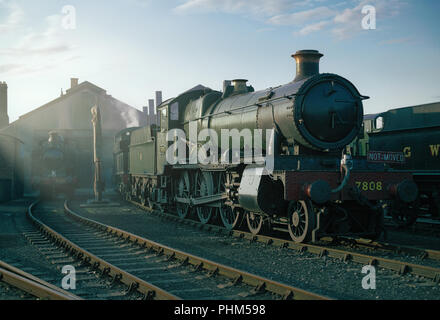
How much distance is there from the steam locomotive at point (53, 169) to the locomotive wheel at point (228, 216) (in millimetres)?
16587

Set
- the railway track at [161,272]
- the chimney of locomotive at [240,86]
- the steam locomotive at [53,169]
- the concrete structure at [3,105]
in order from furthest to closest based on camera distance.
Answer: the concrete structure at [3,105]
the steam locomotive at [53,169]
the chimney of locomotive at [240,86]
the railway track at [161,272]

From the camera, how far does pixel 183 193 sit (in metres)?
14.0

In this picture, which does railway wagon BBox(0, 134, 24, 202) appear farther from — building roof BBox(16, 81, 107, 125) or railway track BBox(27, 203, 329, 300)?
building roof BBox(16, 81, 107, 125)

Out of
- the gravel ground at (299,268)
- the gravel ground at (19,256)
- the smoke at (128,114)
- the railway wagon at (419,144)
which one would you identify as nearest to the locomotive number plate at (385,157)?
the gravel ground at (299,268)

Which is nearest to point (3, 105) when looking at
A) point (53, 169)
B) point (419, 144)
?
point (53, 169)

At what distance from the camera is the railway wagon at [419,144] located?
1158cm

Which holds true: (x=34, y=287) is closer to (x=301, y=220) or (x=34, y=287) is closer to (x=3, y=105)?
(x=301, y=220)

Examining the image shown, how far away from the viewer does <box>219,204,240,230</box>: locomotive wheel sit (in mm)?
11116

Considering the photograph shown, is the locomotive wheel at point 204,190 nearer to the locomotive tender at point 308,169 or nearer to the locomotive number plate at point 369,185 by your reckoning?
the locomotive tender at point 308,169

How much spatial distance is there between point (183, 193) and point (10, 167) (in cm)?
1248

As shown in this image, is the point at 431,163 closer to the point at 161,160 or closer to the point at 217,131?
the point at 217,131

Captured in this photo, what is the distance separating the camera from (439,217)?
38.5 ft
